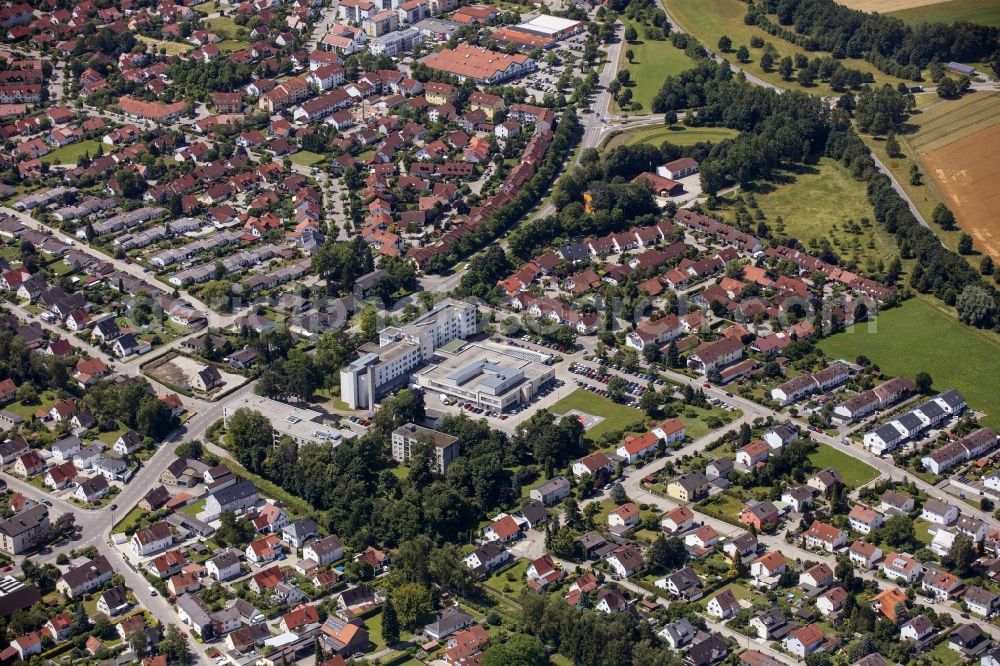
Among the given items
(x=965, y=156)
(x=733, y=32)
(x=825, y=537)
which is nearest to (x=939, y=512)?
(x=825, y=537)

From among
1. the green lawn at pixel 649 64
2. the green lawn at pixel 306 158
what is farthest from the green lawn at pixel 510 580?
the green lawn at pixel 649 64

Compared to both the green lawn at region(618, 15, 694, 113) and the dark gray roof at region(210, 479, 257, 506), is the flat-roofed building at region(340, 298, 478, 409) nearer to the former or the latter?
the dark gray roof at region(210, 479, 257, 506)

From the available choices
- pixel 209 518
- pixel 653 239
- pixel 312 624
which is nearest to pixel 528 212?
pixel 653 239

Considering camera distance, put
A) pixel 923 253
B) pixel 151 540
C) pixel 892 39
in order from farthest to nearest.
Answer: pixel 892 39 < pixel 923 253 < pixel 151 540

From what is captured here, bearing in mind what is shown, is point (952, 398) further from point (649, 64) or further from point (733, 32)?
point (733, 32)

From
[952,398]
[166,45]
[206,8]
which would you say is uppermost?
[952,398]

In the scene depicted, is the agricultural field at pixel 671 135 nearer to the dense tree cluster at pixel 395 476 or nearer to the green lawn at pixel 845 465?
the dense tree cluster at pixel 395 476

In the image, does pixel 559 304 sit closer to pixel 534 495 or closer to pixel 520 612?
pixel 534 495
